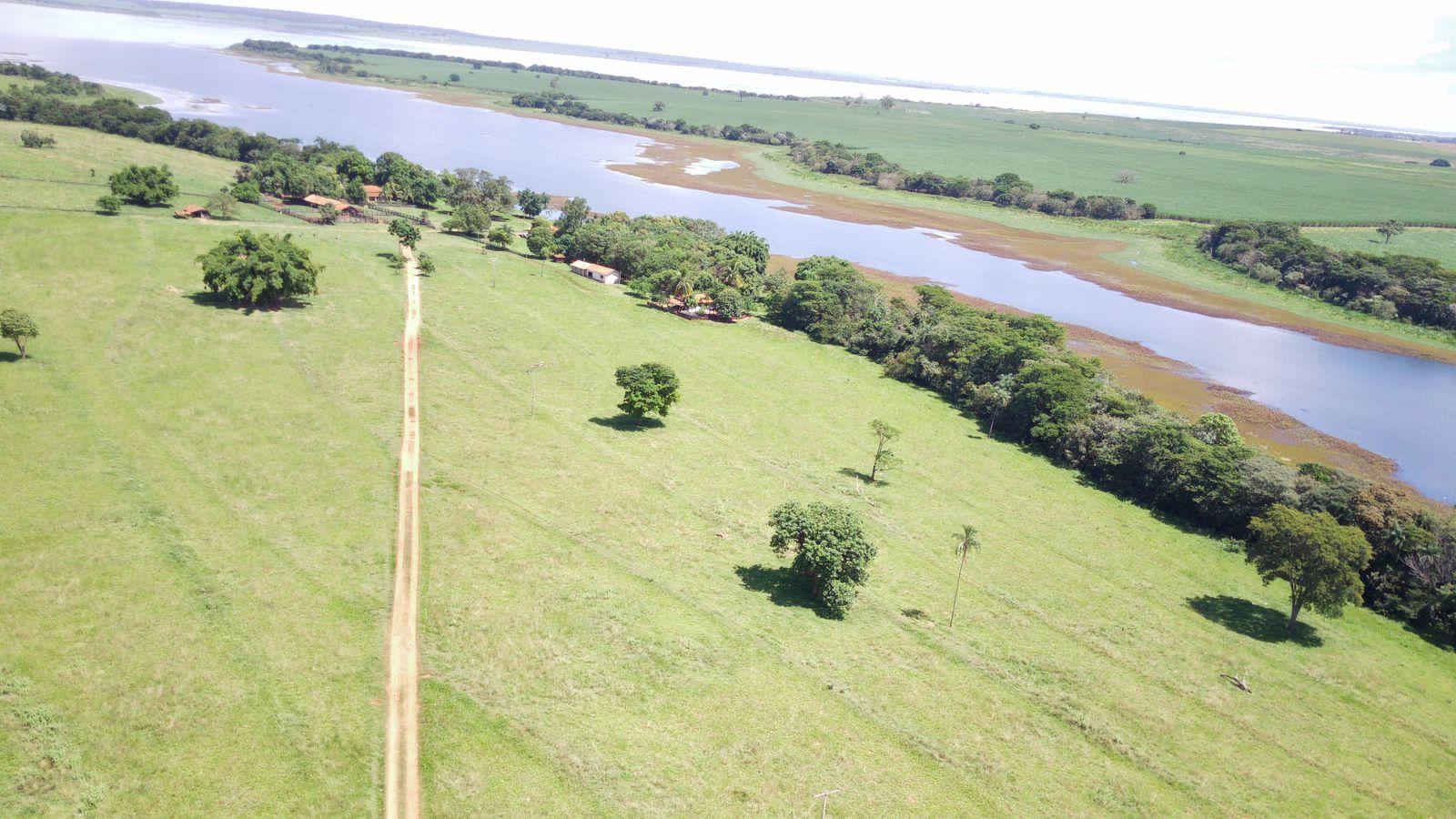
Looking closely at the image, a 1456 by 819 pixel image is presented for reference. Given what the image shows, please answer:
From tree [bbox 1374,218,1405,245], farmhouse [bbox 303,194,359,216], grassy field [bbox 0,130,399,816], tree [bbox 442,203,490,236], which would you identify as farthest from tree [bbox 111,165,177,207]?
tree [bbox 1374,218,1405,245]

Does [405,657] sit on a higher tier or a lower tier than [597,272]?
lower

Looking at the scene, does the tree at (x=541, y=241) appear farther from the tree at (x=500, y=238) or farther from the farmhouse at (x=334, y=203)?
the farmhouse at (x=334, y=203)

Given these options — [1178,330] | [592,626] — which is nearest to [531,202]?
[1178,330]

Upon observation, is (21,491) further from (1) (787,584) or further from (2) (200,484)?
(1) (787,584)

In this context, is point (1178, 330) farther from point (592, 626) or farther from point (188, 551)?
point (188, 551)

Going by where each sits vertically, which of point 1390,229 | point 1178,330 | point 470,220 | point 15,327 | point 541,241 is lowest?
point 1178,330
